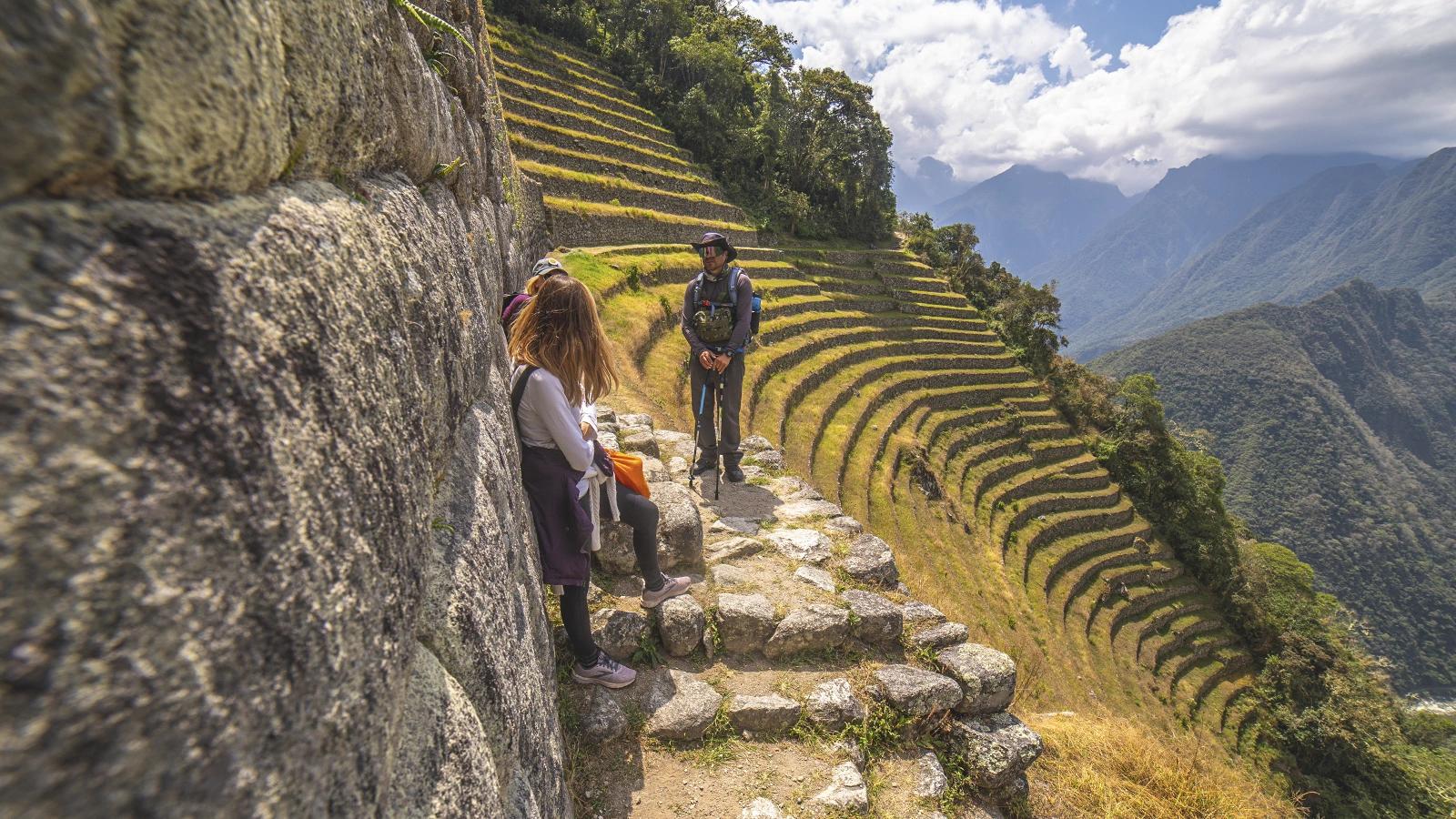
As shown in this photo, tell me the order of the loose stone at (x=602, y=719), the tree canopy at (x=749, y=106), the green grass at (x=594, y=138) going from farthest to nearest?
the tree canopy at (x=749, y=106) < the green grass at (x=594, y=138) < the loose stone at (x=602, y=719)

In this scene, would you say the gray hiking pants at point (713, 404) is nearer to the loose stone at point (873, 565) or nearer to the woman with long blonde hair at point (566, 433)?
the loose stone at point (873, 565)

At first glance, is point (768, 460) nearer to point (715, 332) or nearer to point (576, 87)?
point (715, 332)

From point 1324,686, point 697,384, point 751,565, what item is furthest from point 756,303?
point 1324,686

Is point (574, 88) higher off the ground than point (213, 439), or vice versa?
point (574, 88)

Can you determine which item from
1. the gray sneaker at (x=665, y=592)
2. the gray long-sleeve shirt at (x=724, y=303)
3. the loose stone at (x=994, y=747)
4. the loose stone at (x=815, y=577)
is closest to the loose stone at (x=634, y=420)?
the gray long-sleeve shirt at (x=724, y=303)

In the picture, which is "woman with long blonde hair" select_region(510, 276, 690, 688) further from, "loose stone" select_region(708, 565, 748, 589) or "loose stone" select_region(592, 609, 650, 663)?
"loose stone" select_region(708, 565, 748, 589)

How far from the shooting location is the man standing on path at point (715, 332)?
5.28 m

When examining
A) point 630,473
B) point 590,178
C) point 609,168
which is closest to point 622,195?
point 590,178

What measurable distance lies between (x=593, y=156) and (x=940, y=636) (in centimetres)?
2154

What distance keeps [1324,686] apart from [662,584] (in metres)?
30.8

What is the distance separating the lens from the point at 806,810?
2861 millimetres

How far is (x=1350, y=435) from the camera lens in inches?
3917

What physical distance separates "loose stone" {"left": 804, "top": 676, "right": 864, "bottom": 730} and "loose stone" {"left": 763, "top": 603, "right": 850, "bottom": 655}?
336mm

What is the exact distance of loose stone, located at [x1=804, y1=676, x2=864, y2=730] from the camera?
334 centimetres
